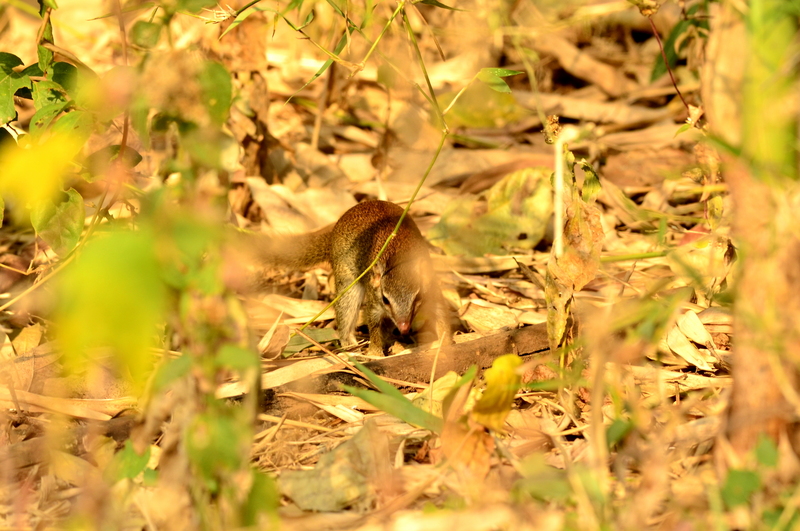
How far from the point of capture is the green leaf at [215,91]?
196 centimetres

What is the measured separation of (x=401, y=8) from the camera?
3.26m

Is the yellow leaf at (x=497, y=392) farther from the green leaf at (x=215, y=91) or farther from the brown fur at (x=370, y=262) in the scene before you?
the brown fur at (x=370, y=262)

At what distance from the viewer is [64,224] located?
323 centimetres

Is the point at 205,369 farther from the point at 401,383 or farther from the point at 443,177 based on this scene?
the point at 443,177

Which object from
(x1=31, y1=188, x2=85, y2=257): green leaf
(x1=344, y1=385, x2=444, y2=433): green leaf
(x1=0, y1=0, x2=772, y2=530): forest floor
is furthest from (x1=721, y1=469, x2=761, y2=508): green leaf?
(x1=31, y1=188, x2=85, y2=257): green leaf

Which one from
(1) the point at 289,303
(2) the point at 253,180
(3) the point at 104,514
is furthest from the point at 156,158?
(3) the point at 104,514

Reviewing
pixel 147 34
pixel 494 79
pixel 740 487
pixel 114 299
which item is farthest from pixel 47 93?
pixel 740 487

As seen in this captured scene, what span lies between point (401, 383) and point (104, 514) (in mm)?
1739

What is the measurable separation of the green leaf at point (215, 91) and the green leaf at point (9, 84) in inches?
63.5

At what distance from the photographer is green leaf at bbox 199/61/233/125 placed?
1960 millimetres

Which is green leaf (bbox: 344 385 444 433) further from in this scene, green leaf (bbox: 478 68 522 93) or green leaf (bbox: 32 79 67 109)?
green leaf (bbox: 32 79 67 109)

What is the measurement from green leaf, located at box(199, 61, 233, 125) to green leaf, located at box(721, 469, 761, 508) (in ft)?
5.11

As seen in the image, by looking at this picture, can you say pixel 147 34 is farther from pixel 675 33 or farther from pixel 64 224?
pixel 675 33

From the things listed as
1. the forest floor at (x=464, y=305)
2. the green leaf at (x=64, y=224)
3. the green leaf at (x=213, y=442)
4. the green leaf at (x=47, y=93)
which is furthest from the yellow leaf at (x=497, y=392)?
the green leaf at (x=47, y=93)
